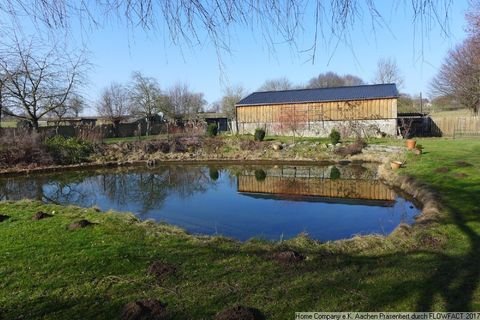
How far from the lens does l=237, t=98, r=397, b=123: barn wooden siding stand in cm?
3022

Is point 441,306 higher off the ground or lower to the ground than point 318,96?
lower

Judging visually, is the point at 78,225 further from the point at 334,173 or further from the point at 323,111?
the point at 323,111

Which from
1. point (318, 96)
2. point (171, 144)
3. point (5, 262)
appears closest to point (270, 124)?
point (318, 96)

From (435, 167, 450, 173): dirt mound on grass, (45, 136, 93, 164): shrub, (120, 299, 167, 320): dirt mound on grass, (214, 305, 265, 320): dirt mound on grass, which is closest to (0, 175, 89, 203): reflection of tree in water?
(45, 136, 93, 164): shrub

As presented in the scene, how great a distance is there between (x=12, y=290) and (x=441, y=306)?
475 cm

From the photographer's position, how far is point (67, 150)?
2377 centimetres

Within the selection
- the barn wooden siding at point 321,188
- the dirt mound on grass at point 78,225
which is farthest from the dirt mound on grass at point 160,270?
the barn wooden siding at point 321,188

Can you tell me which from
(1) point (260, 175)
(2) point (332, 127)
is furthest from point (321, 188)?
(2) point (332, 127)

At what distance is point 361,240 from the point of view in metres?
6.69

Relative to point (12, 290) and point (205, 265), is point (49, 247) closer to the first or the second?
point (12, 290)

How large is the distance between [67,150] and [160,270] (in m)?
21.0

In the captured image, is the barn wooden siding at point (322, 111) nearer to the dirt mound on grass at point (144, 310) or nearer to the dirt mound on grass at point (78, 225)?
the dirt mound on grass at point (78, 225)

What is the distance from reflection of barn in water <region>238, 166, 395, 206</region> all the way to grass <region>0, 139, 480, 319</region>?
5.42 metres

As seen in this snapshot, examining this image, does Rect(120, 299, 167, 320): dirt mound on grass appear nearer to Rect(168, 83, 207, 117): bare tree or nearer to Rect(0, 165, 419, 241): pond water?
Rect(0, 165, 419, 241): pond water
